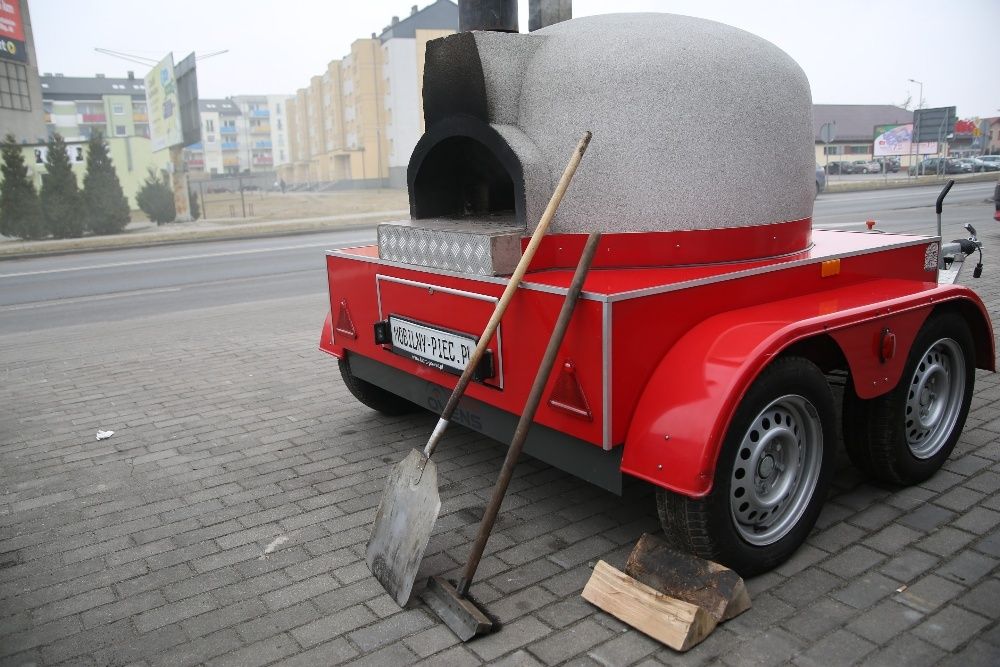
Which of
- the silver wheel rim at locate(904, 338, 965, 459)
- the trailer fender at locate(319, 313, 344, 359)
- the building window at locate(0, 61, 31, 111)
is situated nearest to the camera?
the silver wheel rim at locate(904, 338, 965, 459)

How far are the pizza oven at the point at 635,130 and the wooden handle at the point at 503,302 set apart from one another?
261 millimetres

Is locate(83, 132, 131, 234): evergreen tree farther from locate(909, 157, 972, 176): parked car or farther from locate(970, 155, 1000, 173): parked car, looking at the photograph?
locate(970, 155, 1000, 173): parked car

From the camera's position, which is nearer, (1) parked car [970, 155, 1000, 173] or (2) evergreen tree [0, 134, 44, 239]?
(2) evergreen tree [0, 134, 44, 239]

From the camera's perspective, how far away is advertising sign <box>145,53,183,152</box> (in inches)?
1486

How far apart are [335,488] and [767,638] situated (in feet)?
7.80

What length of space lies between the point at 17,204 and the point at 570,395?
31.0m

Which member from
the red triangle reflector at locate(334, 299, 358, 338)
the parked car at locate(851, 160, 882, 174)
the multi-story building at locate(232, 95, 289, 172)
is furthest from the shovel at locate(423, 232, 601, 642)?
the multi-story building at locate(232, 95, 289, 172)

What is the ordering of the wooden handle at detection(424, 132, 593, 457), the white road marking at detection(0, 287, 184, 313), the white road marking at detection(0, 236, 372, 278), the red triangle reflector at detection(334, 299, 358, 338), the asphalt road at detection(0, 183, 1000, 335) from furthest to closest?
the white road marking at detection(0, 236, 372, 278)
the white road marking at detection(0, 287, 184, 313)
the asphalt road at detection(0, 183, 1000, 335)
the red triangle reflector at detection(334, 299, 358, 338)
the wooden handle at detection(424, 132, 593, 457)

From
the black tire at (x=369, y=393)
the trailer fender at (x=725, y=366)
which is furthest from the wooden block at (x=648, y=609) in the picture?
the black tire at (x=369, y=393)

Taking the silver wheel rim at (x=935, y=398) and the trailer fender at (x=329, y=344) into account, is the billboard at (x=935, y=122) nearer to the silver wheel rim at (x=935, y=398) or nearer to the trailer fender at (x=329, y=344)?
the silver wheel rim at (x=935, y=398)

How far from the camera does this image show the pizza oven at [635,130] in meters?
3.52

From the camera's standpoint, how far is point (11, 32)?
3503cm

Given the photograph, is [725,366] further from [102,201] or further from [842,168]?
→ [842,168]

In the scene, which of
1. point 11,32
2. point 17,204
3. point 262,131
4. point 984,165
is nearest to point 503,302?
point 17,204
